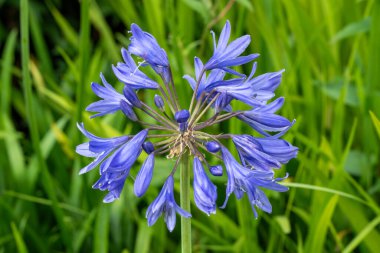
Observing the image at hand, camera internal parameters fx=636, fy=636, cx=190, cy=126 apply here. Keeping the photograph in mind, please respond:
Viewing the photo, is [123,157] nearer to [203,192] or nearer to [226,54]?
[203,192]

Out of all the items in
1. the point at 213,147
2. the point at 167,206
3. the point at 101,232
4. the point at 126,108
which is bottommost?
the point at 101,232

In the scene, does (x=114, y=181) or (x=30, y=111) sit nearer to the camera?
(x=114, y=181)

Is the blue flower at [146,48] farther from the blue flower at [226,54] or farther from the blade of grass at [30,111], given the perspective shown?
the blade of grass at [30,111]

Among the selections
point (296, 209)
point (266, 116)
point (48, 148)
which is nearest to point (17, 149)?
point (48, 148)

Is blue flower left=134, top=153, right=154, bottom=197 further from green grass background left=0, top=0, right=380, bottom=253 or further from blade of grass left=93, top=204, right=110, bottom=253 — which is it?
blade of grass left=93, top=204, right=110, bottom=253

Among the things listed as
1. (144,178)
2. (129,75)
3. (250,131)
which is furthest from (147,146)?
(250,131)

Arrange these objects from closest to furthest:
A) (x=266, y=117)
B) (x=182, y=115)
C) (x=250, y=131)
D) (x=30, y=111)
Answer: (x=182, y=115), (x=266, y=117), (x=30, y=111), (x=250, y=131)

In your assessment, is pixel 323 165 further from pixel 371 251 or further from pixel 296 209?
pixel 371 251

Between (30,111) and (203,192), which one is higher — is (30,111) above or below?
above

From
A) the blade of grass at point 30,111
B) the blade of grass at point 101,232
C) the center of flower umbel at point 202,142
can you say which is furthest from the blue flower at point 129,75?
the blade of grass at point 101,232
